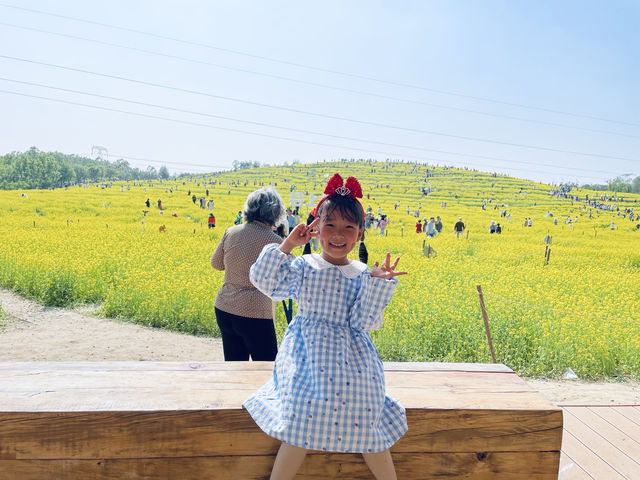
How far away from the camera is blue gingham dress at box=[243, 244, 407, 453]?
1.75m

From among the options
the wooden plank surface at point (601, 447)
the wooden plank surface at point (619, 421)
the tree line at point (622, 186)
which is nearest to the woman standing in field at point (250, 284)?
the wooden plank surface at point (601, 447)

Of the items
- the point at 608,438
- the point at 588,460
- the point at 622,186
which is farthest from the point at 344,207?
the point at 622,186

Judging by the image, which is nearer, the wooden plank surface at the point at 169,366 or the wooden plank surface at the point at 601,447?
the wooden plank surface at the point at 169,366

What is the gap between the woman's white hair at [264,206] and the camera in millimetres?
3090

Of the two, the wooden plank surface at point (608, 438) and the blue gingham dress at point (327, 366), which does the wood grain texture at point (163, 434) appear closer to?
the blue gingham dress at point (327, 366)

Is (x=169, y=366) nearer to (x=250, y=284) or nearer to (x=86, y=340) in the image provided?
(x=250, y=284)

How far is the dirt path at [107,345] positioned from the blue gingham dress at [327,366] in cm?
358

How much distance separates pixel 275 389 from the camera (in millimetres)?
1939

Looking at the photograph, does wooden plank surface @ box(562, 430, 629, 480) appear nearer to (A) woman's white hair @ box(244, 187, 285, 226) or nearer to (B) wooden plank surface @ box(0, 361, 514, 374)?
(B) wooden plank surface @ box(0, 361, 514, 374)

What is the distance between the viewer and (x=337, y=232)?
1.98m

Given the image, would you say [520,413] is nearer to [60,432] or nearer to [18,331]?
[60,432]

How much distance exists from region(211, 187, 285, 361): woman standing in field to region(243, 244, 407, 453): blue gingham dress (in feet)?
3.26

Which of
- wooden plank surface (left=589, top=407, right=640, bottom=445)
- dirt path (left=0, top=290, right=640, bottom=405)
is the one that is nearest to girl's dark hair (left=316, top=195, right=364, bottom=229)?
wooden plank surface (left=589, top=407, right=640, bottom=445)

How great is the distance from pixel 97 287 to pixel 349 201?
7.65 m
